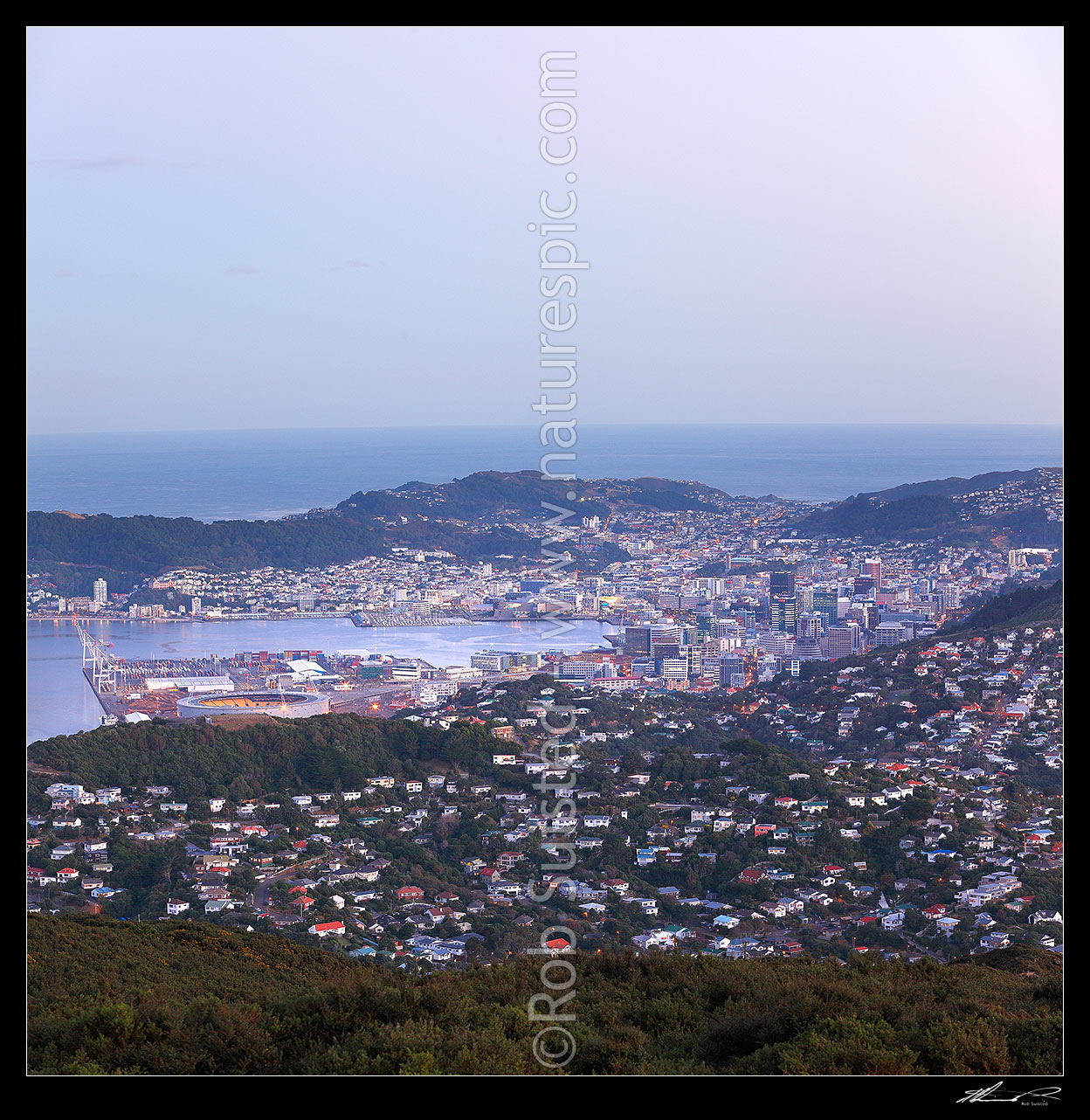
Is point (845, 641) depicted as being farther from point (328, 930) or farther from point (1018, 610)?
point (328, 930)

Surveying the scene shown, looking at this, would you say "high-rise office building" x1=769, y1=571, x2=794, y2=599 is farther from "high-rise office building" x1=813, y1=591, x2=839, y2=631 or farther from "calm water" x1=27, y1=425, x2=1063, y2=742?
"calm water" x1=27, y1=425, x2=1063, y2=742

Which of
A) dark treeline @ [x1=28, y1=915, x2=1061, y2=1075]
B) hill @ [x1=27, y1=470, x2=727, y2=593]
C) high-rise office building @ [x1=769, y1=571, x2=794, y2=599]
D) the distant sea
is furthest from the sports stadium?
dark treeline @ [x1=28, y1=915, x2=1061, y2=1075]

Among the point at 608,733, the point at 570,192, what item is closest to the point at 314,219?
the point at 608,733

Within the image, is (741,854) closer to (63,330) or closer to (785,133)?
(785,133)

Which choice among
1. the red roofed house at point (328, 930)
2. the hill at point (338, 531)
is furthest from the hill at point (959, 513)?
the red roofed house at point (328, 930)

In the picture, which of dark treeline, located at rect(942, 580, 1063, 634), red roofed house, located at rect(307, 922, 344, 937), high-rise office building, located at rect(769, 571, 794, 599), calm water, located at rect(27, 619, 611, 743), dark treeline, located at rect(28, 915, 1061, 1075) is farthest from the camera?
high-rise office building, located at rect(769, 571, 794, 599)

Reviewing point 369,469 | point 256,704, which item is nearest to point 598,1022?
point 256,704
